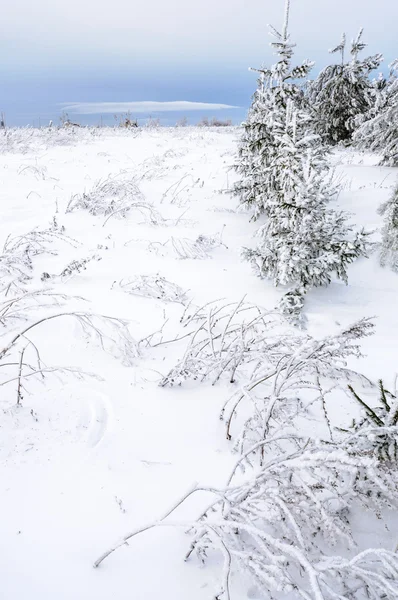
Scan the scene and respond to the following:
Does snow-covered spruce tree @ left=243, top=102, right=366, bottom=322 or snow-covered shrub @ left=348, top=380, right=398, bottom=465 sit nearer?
snow-covered shrub @ left=348, top=380, right=398, bottom=465

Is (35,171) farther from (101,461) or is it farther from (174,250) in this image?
(101,461)

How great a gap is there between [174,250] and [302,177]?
2639mm

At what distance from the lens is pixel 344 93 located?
14.4 meters

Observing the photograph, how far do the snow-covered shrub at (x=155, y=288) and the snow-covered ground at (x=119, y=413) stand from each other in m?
0.13

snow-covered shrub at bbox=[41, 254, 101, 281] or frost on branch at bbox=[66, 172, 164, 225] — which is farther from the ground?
frost on branch at bbox=[66, 172, 164, 225]

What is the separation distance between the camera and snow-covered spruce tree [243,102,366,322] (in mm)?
5461

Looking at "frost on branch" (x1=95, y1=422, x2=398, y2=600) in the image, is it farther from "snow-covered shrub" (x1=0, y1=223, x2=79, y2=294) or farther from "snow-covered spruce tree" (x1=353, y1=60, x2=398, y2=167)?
"snow-covered spruce tree" (x1=353, y1=60, x2=398, y2=167)

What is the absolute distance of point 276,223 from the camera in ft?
20.4

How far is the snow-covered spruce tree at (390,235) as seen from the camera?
6238 millimetres

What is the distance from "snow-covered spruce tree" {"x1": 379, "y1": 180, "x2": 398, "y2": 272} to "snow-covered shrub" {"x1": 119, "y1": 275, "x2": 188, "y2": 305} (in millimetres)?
3891

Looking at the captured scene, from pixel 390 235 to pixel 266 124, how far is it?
3.28 m

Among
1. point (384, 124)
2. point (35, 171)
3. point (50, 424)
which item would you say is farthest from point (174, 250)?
point (35, 171)

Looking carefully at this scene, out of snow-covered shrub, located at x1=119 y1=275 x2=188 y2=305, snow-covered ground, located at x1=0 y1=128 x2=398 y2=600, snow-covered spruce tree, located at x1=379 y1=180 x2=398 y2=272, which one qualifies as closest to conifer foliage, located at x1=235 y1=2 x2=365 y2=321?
snow-covered ground, located at x1=0 y1=128 x2=398 y2=600

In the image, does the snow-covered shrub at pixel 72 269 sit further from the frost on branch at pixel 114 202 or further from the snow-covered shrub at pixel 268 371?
the snow-covered shrub at pixel 268 371
